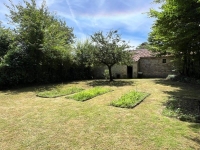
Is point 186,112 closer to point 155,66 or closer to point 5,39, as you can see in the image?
point 5,39

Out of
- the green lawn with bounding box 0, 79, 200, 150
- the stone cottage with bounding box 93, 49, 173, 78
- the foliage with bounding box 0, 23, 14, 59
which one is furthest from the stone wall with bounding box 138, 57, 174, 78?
the foliage with bounding box 0, 23, 14, 59

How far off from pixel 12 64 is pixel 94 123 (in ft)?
31.1

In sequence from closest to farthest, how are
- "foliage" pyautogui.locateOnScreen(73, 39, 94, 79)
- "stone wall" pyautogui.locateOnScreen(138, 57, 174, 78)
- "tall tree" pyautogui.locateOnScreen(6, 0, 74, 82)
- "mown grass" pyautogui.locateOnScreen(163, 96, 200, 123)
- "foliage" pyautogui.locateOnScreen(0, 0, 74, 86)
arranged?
1. "mown grass" pyautogui.locateOnScreen(163, 96, 200, 123)
2. "foliage" pyautogui.locateOnScreen(0, 0, 74, 86)
3. "tall tree" pyautogui.locateOnScreen(6, 0, 74, 82)
4. "foliage" pyautogui.locateOnScreen(73, 39, 94, 79)
5. "stone wall" pyautogui.locateOnScreen(138, 57, 174, 78)

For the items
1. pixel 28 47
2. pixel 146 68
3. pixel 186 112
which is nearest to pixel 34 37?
pixel 28 47

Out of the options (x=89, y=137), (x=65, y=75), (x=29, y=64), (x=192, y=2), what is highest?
(x=192, y=2)

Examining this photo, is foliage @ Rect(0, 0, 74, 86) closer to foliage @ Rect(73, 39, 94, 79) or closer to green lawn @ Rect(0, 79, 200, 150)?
foliage @ Rect(73, 39, 94, 79)

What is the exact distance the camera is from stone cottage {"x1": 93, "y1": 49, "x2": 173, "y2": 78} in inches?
814

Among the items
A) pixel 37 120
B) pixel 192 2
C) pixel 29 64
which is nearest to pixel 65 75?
pixel 29 64

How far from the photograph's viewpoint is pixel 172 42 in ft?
27.7

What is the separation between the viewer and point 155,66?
2123 cm

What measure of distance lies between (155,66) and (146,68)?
126cm

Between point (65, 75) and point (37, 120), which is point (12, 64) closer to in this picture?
point (65, 75)

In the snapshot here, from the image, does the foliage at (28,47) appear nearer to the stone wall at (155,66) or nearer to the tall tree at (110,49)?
the tall tree at (110,49)

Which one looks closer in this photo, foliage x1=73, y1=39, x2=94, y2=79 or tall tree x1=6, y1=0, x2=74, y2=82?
tall tree x1=6, y1=0, x2=74, y2=82
